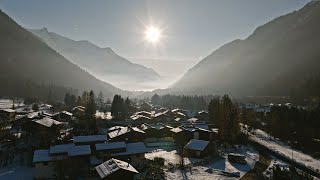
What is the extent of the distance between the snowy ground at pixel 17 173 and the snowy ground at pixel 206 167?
19.8m

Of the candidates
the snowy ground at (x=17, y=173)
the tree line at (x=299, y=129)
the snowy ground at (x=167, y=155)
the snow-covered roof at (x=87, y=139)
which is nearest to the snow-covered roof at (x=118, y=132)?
the snow-covered roof at (x=87, y=139)

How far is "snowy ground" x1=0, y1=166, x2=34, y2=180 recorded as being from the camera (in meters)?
38.5

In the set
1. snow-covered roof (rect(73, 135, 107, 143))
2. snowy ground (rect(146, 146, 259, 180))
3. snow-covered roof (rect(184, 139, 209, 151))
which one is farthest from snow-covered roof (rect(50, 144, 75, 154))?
snow-covered roof (rect(184, 139, 209, 151))

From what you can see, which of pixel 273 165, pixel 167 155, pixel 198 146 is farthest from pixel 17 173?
pixel 273 165

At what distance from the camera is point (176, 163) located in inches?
1783

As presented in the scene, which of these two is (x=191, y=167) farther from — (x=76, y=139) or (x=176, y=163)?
(x=76, y=139)

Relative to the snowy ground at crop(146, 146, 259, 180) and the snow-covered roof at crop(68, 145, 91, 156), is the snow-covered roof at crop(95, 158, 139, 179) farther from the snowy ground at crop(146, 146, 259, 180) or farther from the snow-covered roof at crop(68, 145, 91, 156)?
the snow-covered roof at crop(68, 145, 91, 156)

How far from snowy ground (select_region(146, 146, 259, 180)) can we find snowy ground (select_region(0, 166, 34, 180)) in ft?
64.8

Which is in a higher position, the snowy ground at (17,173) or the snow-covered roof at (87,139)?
the snow-covered roof at (87,139)

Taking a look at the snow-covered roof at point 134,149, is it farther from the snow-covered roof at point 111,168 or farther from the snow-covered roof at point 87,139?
the snow-covered roof at point 111,168

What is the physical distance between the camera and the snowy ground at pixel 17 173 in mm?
38500

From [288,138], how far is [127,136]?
43.1 metres

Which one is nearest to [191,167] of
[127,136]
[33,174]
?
[127,136]

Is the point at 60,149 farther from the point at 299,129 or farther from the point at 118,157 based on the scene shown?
the point at 299,129
